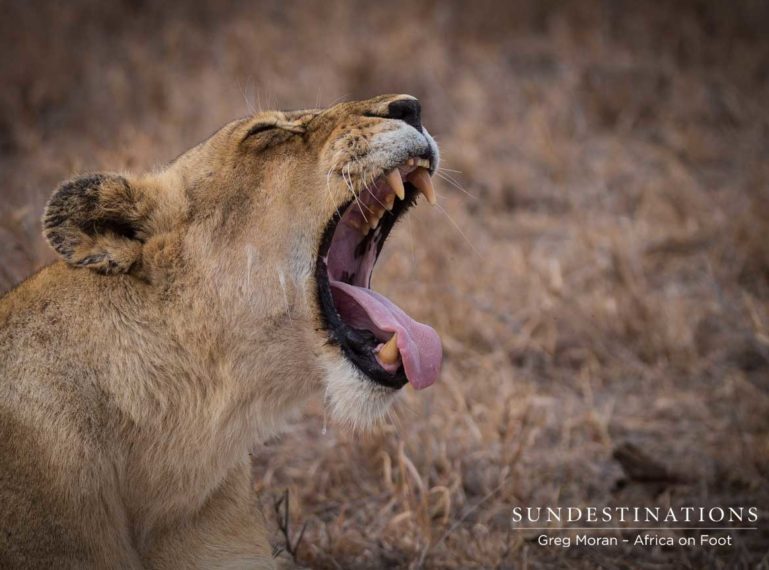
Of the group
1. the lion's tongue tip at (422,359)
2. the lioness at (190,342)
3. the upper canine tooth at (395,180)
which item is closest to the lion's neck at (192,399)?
the lioness at (190,342)

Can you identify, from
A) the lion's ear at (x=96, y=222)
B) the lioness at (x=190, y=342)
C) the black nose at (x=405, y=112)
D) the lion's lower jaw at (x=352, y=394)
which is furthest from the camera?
the black nose at (x=405, y=112)

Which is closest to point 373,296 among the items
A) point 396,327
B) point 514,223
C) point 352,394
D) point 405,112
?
point 396,327

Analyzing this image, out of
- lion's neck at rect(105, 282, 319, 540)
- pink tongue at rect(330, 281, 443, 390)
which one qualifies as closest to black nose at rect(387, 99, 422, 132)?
pink tongue at rect(330, 281, 443, 390)

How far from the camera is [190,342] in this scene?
2.20 meters

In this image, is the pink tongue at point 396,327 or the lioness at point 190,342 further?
the pink tongue at point 396,327

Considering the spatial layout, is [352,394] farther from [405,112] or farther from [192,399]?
[405,112]

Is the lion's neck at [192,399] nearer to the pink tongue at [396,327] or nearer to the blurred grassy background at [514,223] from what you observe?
the pink tongue at [396,327]

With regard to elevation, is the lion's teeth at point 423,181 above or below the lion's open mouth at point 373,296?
above

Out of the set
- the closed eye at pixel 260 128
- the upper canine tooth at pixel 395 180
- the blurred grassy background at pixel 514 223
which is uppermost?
the closed eye at pixel 260 128

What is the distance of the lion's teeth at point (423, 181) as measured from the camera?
246 cm

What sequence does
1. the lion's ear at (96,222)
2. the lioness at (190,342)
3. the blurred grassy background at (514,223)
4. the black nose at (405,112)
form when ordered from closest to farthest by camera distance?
the lioness at (190,342), the lion's ear at (96,222), the black nose at (405,112), the blurred grassy background at (514,223)

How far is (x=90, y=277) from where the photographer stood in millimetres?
2219

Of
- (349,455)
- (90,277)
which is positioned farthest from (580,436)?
(90,277)

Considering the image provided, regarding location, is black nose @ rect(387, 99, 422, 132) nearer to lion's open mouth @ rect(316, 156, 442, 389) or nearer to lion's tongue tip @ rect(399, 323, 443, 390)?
lion's open mouth @ rect(316, 156, 442, 389)
